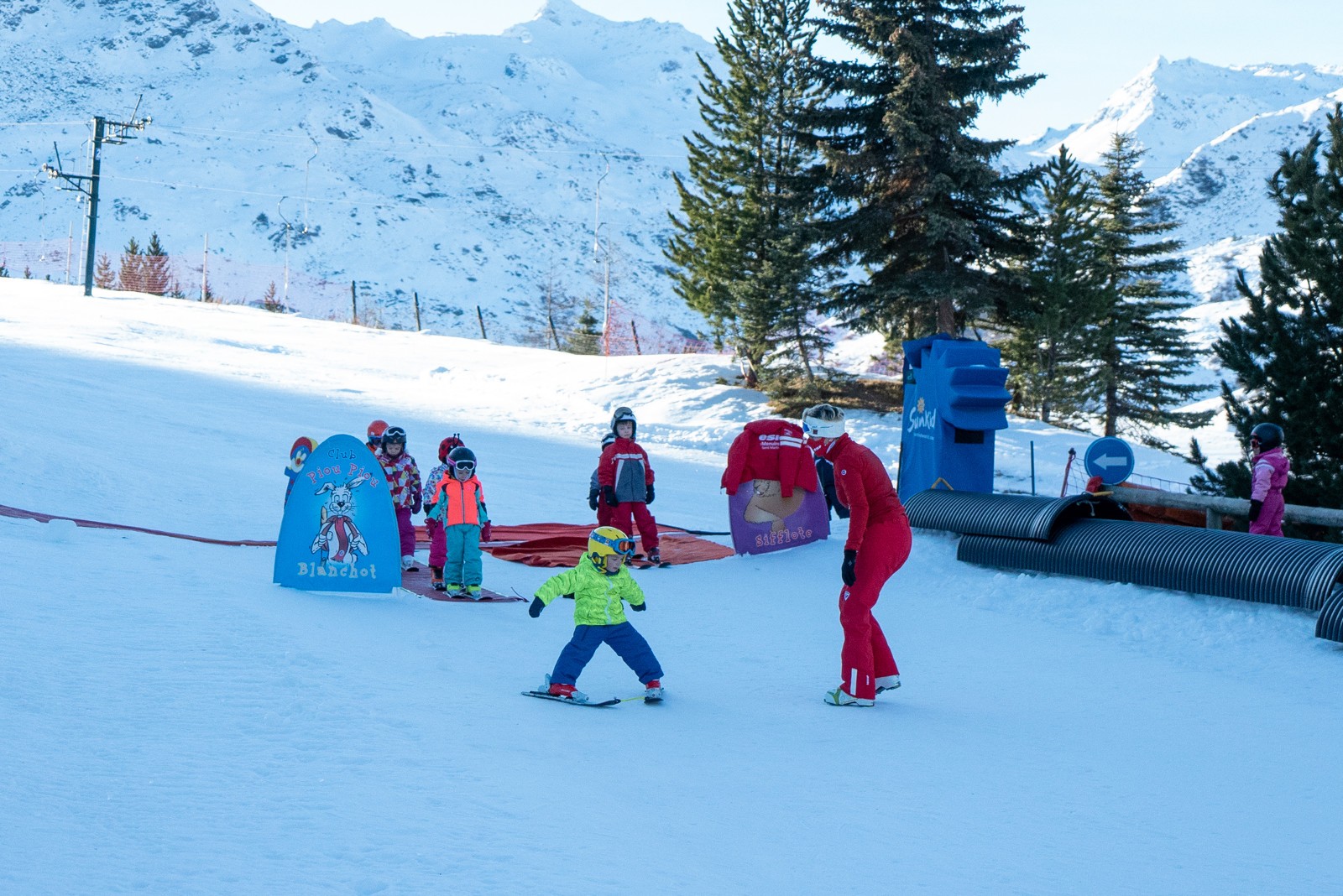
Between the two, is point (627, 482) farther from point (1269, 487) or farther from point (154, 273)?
point (154, 273)

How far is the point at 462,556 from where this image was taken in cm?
1001

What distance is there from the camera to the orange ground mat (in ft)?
39.8

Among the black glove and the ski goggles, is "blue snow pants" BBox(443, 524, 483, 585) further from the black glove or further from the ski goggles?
the black glove

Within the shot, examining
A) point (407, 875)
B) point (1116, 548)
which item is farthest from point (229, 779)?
point (1116, 548)

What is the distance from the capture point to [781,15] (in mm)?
31094

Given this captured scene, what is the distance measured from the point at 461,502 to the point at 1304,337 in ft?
34.1

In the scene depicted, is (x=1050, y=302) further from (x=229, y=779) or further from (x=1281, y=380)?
(x=229, y=779)

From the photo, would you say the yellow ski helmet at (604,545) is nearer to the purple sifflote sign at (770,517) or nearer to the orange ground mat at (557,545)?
the orange ground mat at (557,545)

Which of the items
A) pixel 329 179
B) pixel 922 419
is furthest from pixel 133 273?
pixel 329 179

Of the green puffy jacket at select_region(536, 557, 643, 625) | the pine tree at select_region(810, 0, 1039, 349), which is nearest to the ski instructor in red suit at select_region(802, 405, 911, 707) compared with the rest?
the green puffy jacket at select_region(536, 557, 643, 625)

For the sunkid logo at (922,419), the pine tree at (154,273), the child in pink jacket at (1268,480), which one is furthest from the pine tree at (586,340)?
the child in pink jacket at (1268,480)

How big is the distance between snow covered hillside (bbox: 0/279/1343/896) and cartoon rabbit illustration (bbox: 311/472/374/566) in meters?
0.51

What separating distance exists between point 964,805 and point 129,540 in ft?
25.0

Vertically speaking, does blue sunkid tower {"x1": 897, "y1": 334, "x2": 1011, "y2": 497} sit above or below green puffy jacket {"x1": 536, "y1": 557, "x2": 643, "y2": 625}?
above
